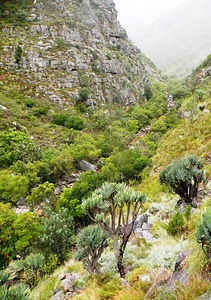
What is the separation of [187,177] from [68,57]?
46.6m

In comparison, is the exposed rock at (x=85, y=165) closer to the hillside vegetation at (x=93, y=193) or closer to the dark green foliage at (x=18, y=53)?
the hillside vegetation at (x=93, y=193)

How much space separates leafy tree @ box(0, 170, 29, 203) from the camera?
1906 cm

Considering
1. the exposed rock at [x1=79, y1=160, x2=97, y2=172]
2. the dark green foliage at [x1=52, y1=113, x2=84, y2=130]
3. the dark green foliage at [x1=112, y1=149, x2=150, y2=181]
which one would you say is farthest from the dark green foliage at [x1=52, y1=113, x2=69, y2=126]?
the dark green foliage at [x1=112, y1=149, x2=150, y2=181]

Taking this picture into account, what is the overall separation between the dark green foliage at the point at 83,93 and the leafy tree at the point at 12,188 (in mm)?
27419

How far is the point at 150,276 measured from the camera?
514 cm

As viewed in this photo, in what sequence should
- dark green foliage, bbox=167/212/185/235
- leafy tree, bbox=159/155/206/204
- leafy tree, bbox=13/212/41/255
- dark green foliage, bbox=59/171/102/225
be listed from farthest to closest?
1. dark green foliage, bbox=59/171/102/225
2. leafy tree, bbox=13/212/41/255
3. leafy tree, bbox=159/155/206/204
4. dark green foliage, bbox=167/212/185/235

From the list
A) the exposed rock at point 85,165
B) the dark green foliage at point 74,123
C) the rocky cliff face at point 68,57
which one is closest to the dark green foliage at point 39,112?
the dark green foliage at point 74,123

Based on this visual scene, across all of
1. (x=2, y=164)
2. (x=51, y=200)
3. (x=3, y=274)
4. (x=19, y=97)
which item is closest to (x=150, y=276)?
(x=3, y=274)

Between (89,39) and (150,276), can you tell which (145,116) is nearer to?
(89,39)

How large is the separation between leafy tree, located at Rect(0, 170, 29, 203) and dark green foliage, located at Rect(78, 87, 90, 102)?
90.0 feet

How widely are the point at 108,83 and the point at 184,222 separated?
47.7 meters

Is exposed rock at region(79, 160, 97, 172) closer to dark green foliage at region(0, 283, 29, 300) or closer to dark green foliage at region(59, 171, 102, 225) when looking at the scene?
dark green foliage at region(59, 171, 102, 225)

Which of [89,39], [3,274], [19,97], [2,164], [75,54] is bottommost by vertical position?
[3,274]

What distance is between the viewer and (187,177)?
29.4ft
